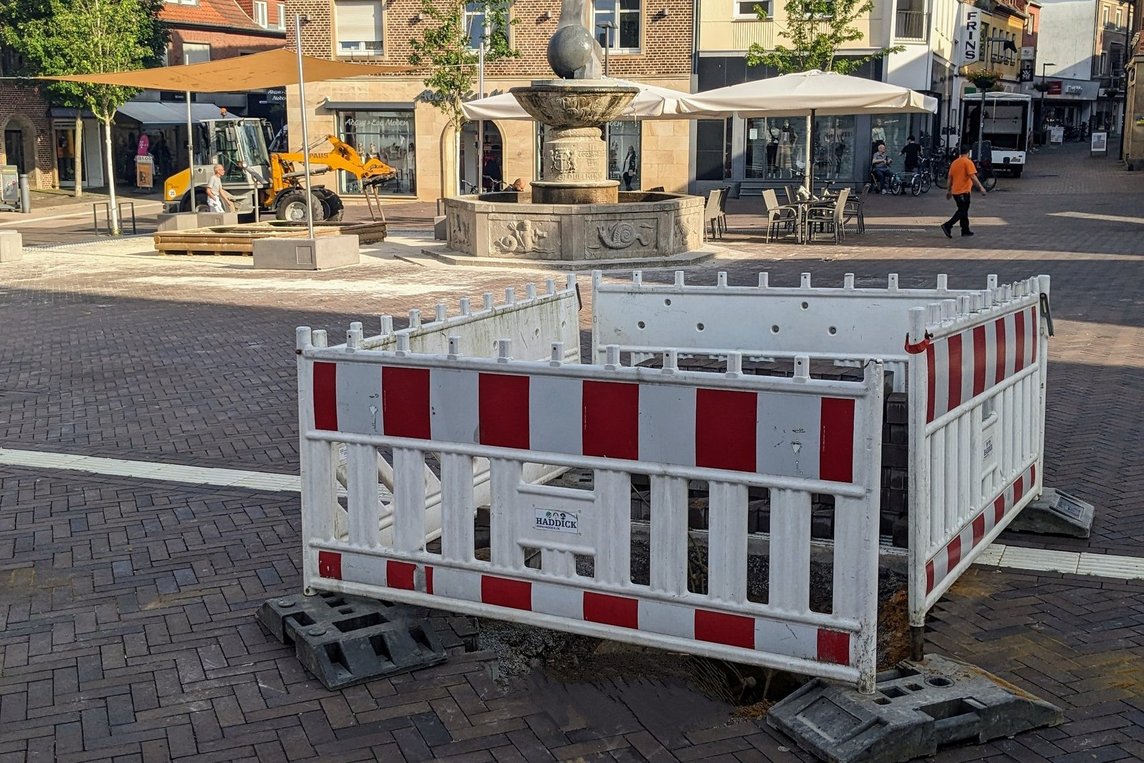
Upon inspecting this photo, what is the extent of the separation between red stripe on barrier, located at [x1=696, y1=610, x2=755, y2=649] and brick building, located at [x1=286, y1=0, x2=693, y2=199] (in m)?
34.6

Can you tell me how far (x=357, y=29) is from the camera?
40.3m

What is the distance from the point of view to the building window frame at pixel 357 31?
131 ft

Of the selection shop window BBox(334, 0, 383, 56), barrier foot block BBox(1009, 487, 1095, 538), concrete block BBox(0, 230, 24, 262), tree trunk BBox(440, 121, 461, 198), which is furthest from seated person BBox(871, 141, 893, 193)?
barrier foot block BBox(1009, 487, 1095, 538)

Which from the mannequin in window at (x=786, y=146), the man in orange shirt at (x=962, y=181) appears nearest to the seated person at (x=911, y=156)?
the mannequin in window at (x=786, y=146)

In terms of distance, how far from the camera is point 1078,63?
3920 inches

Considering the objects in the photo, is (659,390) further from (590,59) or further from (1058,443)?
(590,59)

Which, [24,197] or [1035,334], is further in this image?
[24,197]

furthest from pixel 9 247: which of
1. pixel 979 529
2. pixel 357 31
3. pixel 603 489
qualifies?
pixel 357 31

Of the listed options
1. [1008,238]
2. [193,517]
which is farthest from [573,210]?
[193,517]

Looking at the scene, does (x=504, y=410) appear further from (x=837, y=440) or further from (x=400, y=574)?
(x=837, y=440)

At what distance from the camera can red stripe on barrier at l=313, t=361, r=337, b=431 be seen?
4.96 m

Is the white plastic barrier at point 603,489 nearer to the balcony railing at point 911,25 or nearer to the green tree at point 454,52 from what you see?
the green tree at point 454,52

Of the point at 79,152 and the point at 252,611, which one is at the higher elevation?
the point at 79,152

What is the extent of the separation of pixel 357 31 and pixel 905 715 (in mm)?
Answer: 38883
